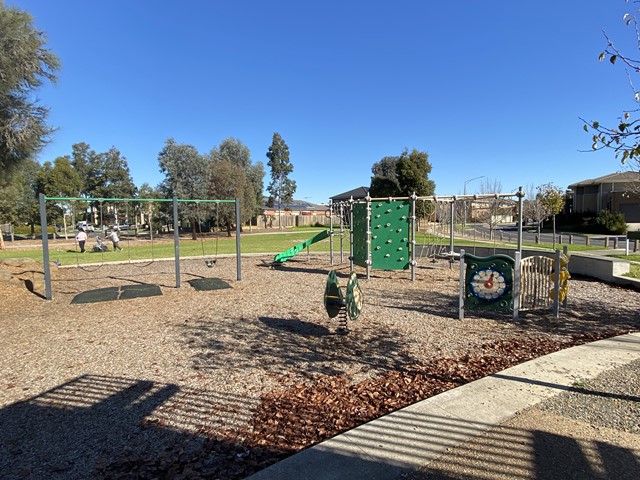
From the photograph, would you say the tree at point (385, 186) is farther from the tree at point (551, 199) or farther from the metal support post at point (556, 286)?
the metal support post at point (556, 286)

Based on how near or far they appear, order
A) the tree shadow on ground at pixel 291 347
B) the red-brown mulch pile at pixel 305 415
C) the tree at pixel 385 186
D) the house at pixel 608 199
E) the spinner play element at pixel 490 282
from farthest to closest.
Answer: the tree at pixel 385 186, the house at pixel 608 199, the spinner play element at pixel 490 282, the tree shadow on ground at pixel 291 347, the red-brown mulch pile at pixel 305 415

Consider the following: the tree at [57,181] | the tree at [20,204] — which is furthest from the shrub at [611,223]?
the tree at [57,181]

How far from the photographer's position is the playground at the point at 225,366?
9.52 feet

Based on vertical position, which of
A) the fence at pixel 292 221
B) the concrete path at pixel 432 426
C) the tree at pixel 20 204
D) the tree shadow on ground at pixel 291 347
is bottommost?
the tree shadow on ground at pixel 291 347

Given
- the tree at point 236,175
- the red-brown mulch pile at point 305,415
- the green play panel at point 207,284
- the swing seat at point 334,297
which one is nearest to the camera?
the red-brown mulch pile at point 305,415

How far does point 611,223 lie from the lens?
37719 mm

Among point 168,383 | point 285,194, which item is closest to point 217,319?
point 168,383

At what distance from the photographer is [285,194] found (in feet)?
250

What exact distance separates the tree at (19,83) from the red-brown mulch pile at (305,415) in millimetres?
9984

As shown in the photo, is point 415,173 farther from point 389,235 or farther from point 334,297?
point 334,297

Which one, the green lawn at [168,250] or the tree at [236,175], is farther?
the tree at [236,175]

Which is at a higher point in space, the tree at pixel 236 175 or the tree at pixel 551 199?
the tree at pixel 236 175

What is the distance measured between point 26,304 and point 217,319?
4858 mm

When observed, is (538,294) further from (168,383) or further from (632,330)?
(168,383)
